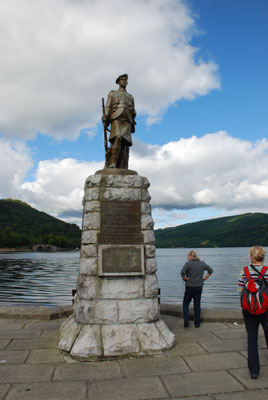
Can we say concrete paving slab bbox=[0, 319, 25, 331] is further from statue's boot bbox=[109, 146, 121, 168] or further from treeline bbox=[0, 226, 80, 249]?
treeline bbox=[0, 226, 80, 249]

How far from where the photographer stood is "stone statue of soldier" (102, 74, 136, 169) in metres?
7.08

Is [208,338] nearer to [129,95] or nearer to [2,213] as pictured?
[129,95]

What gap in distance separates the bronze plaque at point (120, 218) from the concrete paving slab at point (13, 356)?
252 centimetres

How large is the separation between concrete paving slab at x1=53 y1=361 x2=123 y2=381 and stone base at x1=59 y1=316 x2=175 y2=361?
21cm

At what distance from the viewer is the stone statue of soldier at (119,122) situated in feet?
23.2

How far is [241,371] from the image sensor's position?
4789 millimetres

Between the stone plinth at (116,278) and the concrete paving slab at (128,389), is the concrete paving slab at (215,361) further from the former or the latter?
the concrete paving slab at (128,389)

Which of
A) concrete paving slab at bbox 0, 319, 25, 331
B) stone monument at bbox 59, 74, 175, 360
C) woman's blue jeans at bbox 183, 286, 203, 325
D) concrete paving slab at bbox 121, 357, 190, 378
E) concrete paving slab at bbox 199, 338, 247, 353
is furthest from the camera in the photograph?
woman's blue jeans at bbox 183, 286, 203, 325

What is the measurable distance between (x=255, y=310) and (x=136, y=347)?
7.39 feet

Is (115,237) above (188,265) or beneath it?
above

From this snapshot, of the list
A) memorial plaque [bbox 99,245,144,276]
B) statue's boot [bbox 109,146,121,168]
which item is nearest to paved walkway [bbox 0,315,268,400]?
memorial plaque [bbox 99,245,144,276]

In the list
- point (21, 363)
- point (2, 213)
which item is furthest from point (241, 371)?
point (2, 213)

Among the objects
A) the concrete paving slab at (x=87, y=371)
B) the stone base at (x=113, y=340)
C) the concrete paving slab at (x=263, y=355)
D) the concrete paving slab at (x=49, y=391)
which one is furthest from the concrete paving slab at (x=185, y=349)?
the concrete paving slab at (x=49, y=391)

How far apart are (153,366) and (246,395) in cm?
152
